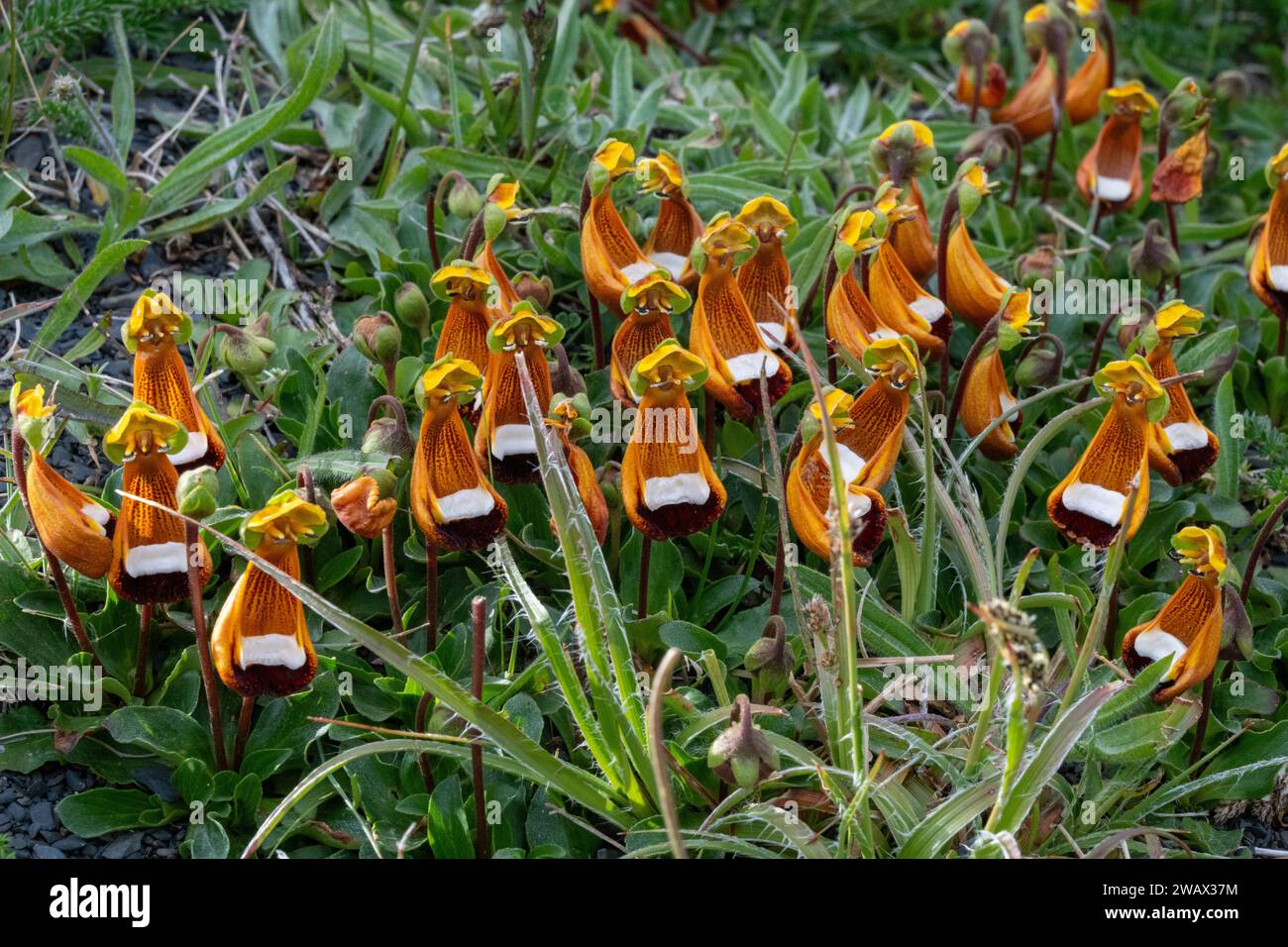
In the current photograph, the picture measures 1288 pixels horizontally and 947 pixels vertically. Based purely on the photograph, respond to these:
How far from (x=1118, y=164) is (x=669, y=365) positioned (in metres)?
1.74

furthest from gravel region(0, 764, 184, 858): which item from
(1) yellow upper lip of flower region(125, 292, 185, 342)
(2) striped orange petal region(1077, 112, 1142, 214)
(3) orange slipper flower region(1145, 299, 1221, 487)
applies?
(2) striped orange petal region(1077, 112, 1142, 214)

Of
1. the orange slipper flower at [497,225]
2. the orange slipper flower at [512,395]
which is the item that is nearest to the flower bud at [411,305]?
the orange slipper flower at [497,225]

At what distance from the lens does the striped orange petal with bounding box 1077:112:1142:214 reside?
11.2ft

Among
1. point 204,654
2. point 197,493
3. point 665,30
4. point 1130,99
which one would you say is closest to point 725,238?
point 197,493

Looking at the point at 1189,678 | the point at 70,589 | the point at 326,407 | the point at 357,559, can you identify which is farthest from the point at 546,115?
the point at 1189,678

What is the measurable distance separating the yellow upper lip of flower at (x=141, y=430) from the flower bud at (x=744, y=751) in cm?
93

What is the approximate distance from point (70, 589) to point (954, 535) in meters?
1.55

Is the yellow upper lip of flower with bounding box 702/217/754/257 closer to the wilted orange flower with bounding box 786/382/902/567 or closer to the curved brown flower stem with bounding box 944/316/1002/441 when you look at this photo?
the wilted orange flower with bounding box 786/382/902/567

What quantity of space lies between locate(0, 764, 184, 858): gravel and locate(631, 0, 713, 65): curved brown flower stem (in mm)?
2714

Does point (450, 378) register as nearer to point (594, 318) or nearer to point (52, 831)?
point (594, 318)

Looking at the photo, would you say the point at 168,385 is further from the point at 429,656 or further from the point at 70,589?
the point at 429,656

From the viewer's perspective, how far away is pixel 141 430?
6.92 feet

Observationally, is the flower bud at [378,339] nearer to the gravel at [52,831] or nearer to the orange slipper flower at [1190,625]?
the gravel at [52,831]
